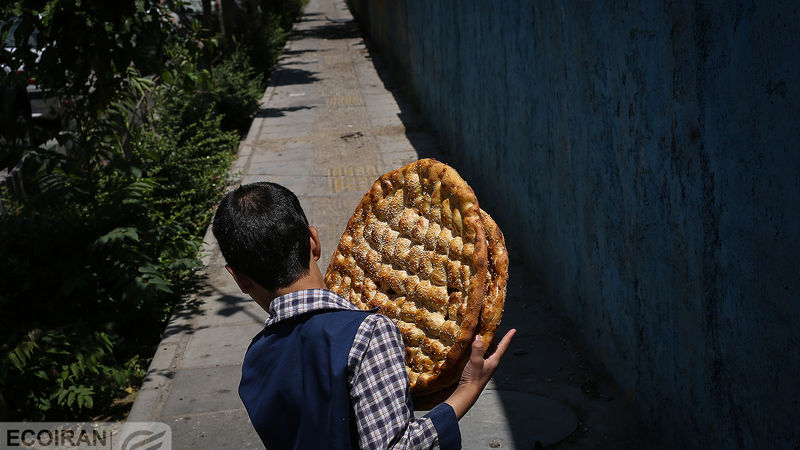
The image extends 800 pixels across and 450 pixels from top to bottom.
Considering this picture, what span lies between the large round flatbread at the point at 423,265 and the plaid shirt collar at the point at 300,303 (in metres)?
0.26

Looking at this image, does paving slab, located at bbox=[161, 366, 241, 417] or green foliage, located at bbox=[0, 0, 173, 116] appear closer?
paving slab, located at bbox=[161, 366, 241, 417]

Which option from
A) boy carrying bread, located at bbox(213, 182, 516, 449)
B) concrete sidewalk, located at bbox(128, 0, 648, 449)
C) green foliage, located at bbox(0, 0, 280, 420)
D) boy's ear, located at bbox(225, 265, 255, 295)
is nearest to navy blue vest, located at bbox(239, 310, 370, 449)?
boy carrying bread, located at bbox(213, 182, 516, 449)

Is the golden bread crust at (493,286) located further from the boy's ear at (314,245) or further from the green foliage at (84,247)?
the green foliage at (84,247)

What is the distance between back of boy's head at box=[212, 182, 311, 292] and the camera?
1.87m

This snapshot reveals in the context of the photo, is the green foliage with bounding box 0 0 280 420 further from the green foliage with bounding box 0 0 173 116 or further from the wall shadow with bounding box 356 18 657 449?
the wall shadow with bounding box 356 18 657 449

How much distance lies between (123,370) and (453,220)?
400cm

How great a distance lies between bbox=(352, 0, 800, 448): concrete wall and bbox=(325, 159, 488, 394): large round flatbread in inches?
46.1

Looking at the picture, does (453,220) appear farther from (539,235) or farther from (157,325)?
(157,325)

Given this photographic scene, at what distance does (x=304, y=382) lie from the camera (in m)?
1.80

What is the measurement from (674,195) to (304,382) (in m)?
2.26

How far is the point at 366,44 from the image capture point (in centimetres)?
2445

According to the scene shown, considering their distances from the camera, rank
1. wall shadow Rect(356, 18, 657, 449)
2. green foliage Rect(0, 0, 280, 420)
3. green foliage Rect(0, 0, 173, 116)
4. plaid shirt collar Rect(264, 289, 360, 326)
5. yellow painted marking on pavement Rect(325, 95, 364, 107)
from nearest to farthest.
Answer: plaid shirt collar Rect(264, 289, 360, 326) < wall shadow Rect(356, 18, 657, 449) < green foliage Rect(0, 0, 280, 420) < green foliage Rect(0, 0, 173, 116) < yellow painted marking on pavement Rect(325, 95, 364, 107)

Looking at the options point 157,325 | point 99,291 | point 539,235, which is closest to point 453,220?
point 539,235

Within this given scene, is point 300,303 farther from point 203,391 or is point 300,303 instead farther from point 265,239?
point 203,391
